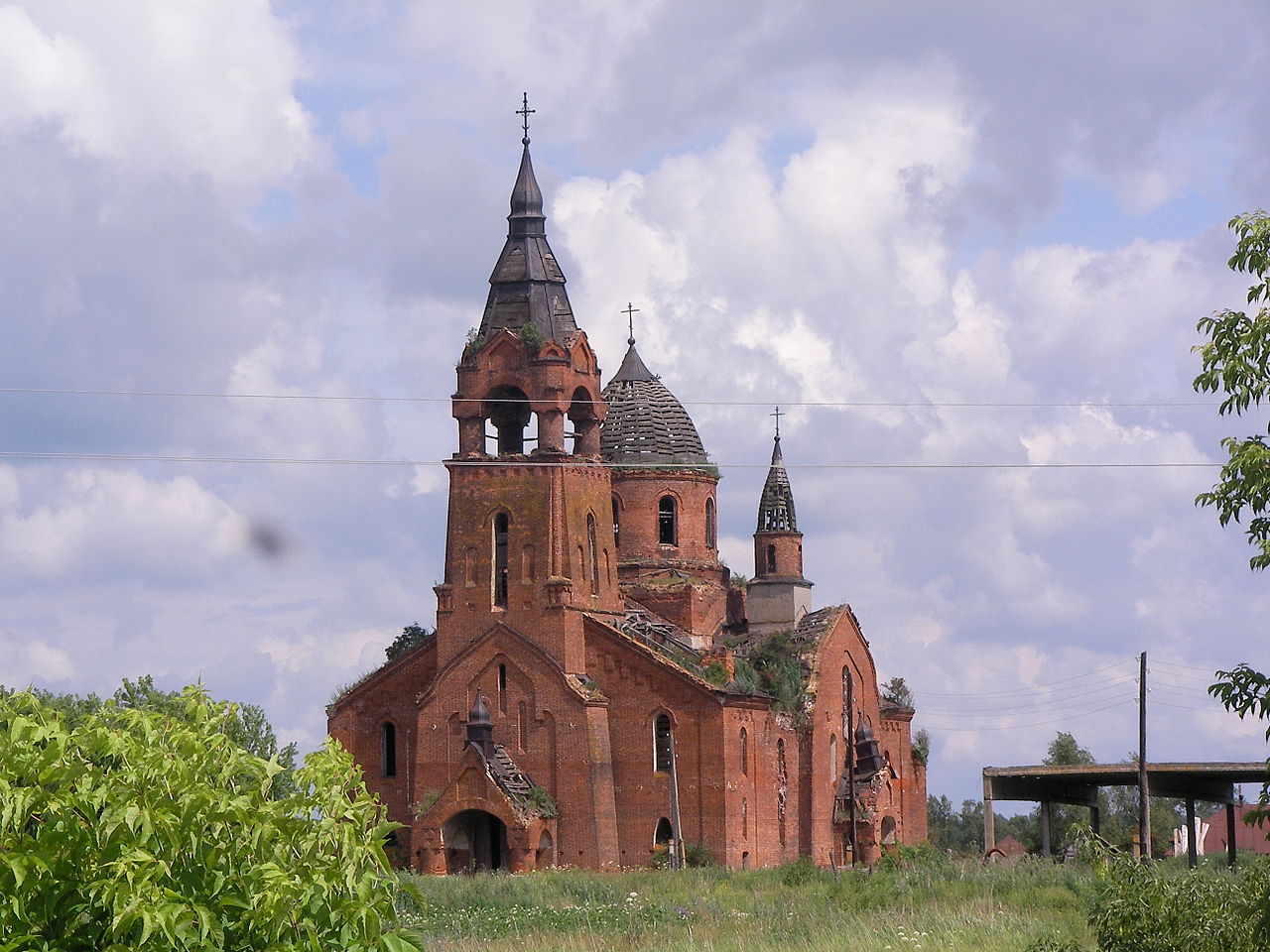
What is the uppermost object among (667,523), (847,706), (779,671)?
(667,523)

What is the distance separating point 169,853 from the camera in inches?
398

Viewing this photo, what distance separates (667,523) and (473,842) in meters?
13.7

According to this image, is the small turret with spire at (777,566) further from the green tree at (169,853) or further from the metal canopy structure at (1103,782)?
the green tree at (169,853)

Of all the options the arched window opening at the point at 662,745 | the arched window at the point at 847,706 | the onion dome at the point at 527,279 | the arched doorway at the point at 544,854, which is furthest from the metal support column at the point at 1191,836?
the onion dome at the point at 527,279

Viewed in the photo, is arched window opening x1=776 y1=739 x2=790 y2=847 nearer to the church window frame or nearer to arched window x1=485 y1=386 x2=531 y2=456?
the church window frame

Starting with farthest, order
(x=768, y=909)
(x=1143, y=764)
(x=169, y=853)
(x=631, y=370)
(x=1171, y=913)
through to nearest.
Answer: (x=631, y=370) < (x=1143, y=764) < (x=768, y=909) < (x=1171, y=913) < (x=169, y=853)

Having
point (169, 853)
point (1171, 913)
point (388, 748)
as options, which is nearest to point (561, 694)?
point (388, 748)

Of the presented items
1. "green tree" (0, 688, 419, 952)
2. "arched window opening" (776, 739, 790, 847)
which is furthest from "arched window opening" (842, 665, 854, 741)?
"green tree" (0, 688, 419, 952)

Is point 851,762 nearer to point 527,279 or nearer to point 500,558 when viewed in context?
point 500,558

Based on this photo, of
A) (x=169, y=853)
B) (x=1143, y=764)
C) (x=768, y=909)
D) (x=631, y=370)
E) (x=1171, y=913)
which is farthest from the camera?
(x=631, y=370)

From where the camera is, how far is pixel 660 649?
52094 mm

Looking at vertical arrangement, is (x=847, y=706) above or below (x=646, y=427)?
below

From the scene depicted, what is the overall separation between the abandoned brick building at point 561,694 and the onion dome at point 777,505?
3976mm

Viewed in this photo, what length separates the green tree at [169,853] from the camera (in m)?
9.87
